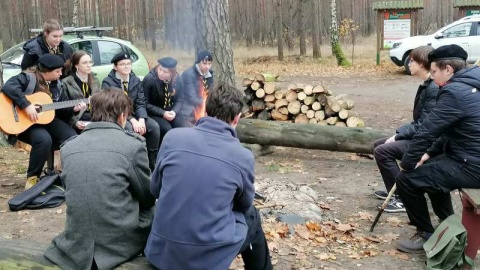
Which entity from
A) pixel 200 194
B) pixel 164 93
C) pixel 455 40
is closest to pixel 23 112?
pixel 164 93

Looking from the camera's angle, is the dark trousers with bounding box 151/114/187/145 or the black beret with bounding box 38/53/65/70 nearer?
the black beret with bounding box 38/53/65/70

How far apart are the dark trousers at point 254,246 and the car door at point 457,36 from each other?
1638 cm

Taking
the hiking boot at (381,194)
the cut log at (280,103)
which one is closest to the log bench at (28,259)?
the hiking boot at (381,194)

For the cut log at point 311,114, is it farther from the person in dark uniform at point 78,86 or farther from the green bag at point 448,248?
the green bag at point 448,248

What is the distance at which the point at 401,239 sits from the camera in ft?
16.5

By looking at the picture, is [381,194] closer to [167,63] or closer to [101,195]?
[167,63]

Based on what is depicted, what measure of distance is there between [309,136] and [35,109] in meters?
3.74

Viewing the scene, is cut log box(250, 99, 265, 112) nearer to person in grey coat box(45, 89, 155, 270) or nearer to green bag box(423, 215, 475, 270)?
green bag box(423, 215, 475, 270)

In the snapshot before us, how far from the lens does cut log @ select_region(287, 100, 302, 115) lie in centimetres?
875

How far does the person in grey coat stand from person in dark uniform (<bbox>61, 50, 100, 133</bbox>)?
3032mm

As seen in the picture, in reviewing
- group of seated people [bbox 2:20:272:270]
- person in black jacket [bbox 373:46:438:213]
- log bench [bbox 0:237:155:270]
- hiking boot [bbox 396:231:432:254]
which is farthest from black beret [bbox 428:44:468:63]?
log bench [bbox 0:237:155:270]

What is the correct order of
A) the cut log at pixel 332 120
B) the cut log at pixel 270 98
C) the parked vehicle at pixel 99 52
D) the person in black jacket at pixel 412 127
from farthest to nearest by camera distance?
1. the parked vehicle at pixel 99 52
2. the cut log at pixel 270 98
3. the cut log at pixel 332 120
4. the person in black jacket at pixel 412 127

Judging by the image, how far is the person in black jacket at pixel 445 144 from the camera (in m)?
4.21

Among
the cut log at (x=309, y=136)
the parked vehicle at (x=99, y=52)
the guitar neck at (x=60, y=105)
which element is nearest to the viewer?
the guitar neck at (x=60, y=105)
